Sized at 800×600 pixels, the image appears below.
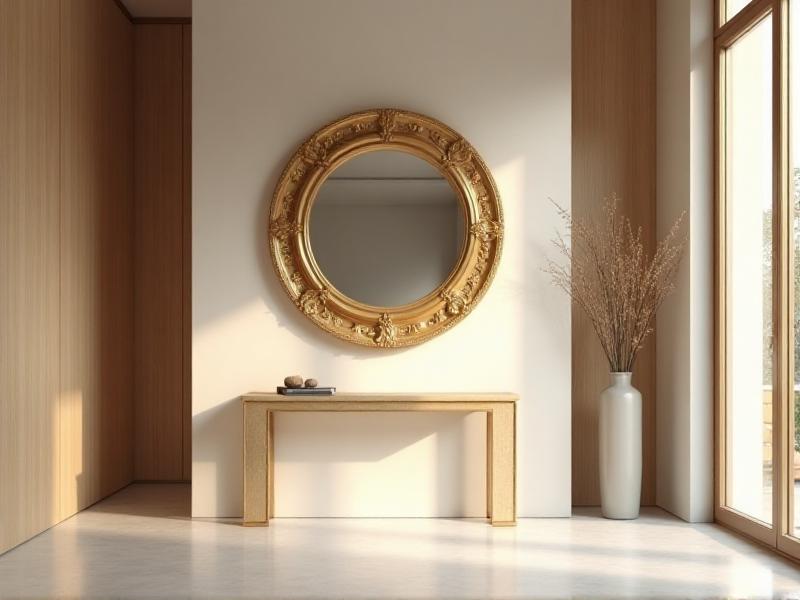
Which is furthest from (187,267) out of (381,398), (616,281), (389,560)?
(389,560)

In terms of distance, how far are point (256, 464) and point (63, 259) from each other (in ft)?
5.29

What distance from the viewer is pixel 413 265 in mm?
5637

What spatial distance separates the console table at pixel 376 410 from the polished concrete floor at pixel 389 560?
16 cm

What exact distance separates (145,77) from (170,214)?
1000 millimetres

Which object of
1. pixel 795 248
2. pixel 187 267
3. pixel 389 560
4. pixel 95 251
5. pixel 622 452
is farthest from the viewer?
pixel 187 267

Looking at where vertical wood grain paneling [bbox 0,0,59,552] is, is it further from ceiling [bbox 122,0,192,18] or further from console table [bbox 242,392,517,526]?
ceiling [bbox 122,0,192,18]

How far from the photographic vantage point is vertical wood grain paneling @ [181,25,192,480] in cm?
681

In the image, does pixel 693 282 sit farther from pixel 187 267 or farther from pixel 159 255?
pixel 159 255

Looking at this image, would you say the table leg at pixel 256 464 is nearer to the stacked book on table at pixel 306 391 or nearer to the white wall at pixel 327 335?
the stacked book on table at pixel 306 391

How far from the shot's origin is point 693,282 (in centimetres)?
550

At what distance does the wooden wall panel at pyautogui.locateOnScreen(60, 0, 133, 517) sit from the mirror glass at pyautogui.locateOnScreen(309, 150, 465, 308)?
4.68 ft

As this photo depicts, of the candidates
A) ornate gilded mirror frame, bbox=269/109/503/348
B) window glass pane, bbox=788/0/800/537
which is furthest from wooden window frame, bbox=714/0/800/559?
ornate gilded mirror frame, bbox=269/109/503/348

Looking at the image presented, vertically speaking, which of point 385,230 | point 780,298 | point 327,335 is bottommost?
point 327,335

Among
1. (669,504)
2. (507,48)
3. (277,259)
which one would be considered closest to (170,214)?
(277,259)
